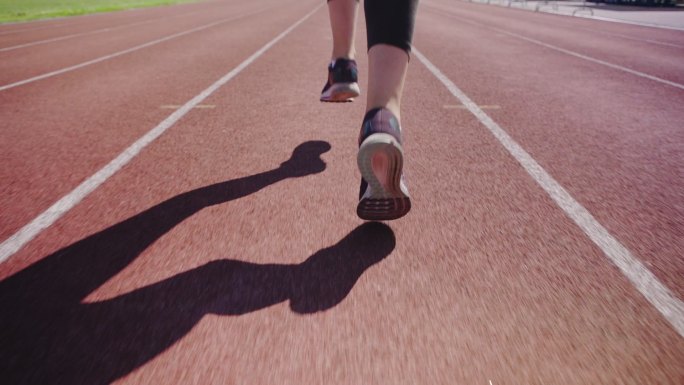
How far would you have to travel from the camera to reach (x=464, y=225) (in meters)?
2.07

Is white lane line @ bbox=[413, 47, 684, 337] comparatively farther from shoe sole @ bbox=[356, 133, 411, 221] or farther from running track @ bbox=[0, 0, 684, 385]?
shoe sole @ bbox=[356, 133, 411, 221]

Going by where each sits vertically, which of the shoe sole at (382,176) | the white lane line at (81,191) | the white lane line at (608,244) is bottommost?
the white lane line at (81,191)

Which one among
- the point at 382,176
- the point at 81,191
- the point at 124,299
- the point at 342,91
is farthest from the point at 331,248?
the point at 81,191

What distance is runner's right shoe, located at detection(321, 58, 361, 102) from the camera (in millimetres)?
2699

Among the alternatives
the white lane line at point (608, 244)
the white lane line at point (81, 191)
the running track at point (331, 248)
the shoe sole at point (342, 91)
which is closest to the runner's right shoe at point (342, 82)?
the shoe sole at point (342, 91)

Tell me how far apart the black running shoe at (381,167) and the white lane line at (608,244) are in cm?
92

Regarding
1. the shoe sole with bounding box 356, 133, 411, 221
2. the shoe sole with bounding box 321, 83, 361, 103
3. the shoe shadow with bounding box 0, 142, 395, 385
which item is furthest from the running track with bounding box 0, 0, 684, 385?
the shoe sole with bounding box 321, 83, 361, 103

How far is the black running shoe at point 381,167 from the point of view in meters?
1.68

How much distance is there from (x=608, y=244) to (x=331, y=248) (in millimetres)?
1238

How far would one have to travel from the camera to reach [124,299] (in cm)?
160

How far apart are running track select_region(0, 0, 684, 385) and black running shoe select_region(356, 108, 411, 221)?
202 mm

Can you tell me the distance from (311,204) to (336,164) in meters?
0.61

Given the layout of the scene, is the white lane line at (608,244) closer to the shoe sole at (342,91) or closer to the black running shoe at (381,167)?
the black running shoe at (381,167)

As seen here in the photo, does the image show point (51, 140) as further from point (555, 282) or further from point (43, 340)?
point (555, 282)
